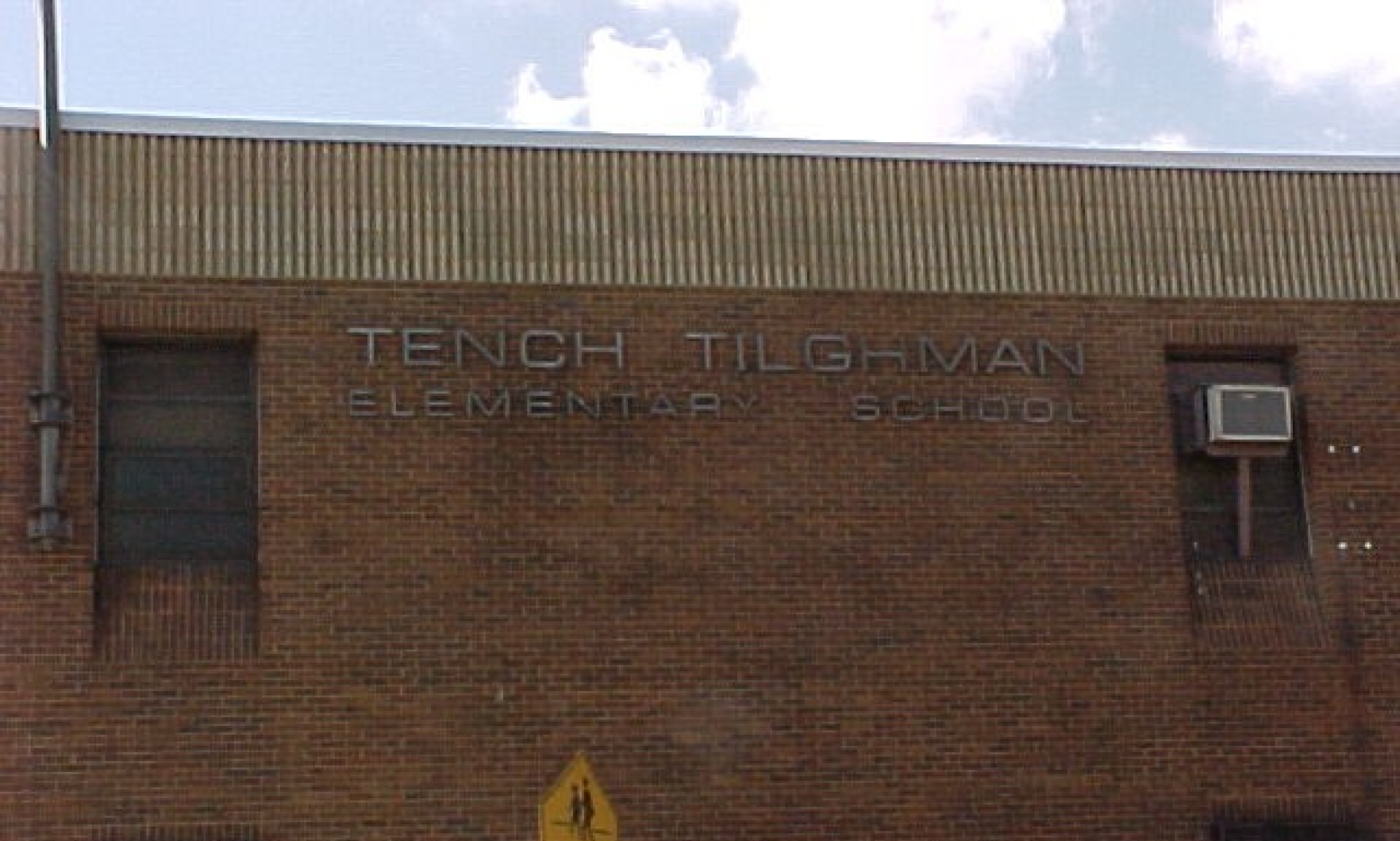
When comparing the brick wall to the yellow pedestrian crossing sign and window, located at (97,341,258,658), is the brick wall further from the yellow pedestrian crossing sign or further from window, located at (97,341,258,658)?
the yellow pedestrian crossing sign

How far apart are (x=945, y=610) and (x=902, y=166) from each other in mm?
3984

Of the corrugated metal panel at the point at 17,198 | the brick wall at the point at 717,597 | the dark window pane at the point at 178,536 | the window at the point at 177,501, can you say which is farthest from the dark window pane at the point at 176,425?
the corrugated metal panel at the point at 17,198

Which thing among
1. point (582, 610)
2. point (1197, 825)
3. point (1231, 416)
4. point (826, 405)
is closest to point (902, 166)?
point (826, 405)

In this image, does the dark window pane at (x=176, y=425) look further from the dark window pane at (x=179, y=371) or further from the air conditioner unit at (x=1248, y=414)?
the air conditioner unit at (x=1248, y=414)

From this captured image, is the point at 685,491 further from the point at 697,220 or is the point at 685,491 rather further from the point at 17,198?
the point at 17,198

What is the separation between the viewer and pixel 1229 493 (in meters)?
19.3

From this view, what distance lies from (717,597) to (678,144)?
3.97m

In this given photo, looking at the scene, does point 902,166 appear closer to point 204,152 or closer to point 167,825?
point 204,152

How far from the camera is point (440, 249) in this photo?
59.7 feet

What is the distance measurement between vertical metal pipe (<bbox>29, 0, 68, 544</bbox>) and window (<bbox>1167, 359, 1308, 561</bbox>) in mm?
9502

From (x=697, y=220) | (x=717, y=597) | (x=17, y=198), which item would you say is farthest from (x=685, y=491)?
(x=17, y=198)

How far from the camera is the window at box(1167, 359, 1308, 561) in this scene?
19141 mm

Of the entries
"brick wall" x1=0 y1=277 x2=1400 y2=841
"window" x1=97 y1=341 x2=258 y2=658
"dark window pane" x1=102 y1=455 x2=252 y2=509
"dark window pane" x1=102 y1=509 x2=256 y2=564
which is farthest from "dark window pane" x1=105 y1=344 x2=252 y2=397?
"dark window pane" x1=102 y1=509 x2=256 y2=564

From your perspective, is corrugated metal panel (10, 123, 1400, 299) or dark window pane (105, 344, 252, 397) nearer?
dark window pane (105, 344, 252, 397)
